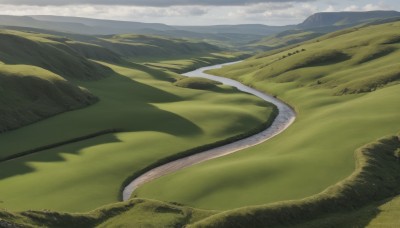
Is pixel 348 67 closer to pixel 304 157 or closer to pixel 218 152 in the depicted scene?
pixel 218 152

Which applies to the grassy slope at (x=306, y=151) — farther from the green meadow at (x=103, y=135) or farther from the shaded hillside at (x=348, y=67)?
the green meadow at (x=103, y=135)

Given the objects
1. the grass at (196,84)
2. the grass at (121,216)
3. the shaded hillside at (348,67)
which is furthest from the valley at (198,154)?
the grass at (196,84)

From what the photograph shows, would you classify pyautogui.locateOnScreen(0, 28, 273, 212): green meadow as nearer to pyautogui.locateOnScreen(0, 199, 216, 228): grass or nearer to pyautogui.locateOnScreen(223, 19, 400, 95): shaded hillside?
pyautogui.locateOnScreen(0, 199, 216, 228): grass

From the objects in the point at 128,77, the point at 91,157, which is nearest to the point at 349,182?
the point at 91,157

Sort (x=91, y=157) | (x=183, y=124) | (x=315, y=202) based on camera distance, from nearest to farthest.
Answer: (x=315, y=202)
(x=91, y=157)
(x=183, y=124)

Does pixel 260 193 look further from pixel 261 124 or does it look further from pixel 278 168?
pixel 261 124

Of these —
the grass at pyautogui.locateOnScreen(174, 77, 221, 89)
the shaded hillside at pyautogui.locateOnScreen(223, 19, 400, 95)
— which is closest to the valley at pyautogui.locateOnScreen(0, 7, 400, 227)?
the shaded hillside at pyautogui.locateOnScreen(223, 19, 400, 95)
